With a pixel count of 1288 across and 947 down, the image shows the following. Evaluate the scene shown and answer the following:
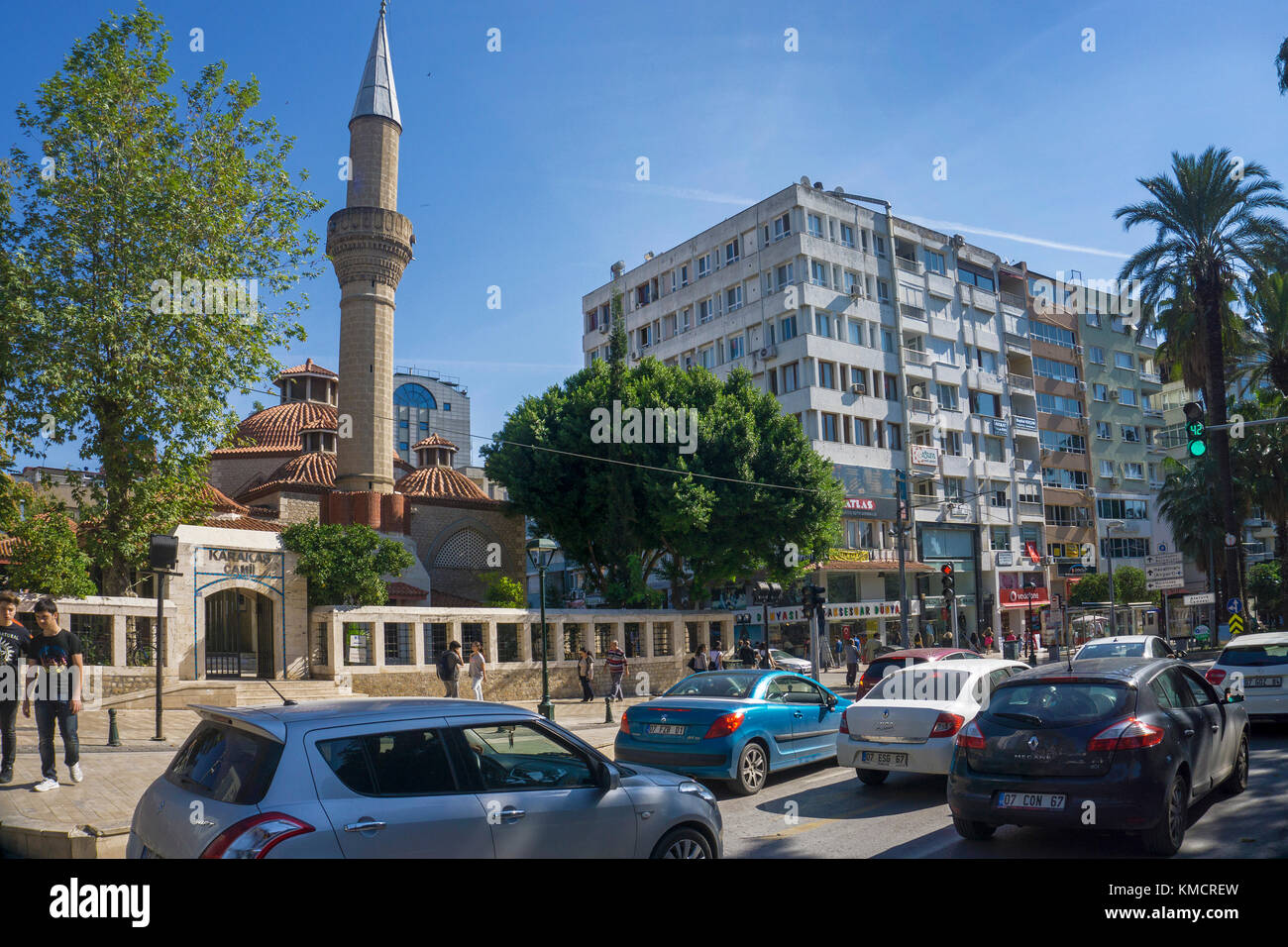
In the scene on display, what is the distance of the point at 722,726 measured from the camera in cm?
1053

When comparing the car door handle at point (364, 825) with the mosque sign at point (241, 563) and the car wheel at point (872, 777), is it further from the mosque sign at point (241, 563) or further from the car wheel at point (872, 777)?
the mosque sign at point (241, 563)

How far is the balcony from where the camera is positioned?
5788 centimetres

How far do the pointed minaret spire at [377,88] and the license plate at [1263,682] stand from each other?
112ft

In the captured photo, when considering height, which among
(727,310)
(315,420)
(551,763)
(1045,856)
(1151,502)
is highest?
(727,310)

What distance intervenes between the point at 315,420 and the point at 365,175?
1734cm

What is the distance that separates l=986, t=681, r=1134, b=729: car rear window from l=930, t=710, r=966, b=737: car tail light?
2.39 m

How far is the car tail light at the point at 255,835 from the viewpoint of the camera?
4.23 meters

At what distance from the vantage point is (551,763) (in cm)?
554

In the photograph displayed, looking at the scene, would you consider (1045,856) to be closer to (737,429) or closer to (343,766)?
(343,766)

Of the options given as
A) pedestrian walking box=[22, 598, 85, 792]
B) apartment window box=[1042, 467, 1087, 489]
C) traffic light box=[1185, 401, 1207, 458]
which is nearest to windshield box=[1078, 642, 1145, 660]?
traffic light box=[1185, 401, 1207, 458]

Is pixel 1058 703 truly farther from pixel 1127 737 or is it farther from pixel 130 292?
pixel 130 292

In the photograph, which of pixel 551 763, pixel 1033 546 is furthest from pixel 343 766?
pixel 1033 546

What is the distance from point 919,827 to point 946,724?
1.83m

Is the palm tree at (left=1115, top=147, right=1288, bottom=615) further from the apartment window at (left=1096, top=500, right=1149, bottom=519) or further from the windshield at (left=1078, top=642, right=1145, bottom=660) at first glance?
the apartment window at (left=1096, top=500, right=1149, bottom=519)
